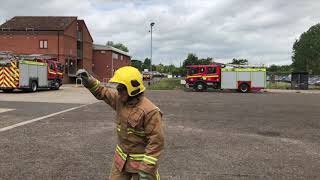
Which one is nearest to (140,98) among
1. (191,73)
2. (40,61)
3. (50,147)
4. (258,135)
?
(50,147)

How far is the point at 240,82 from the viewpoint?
147ft

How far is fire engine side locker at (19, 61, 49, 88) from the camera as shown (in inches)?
1383

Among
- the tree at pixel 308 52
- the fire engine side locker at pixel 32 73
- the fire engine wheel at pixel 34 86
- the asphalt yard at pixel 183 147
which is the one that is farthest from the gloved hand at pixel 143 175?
the tree at pixel 308 52

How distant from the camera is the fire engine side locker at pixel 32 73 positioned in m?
35.1

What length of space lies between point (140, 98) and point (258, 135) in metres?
8.95

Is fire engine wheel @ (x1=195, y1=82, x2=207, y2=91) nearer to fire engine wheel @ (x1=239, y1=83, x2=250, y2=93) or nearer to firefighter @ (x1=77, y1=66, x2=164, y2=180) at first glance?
fire engine wheel @ (x1=239, y1=83, x2=250, y2=93)

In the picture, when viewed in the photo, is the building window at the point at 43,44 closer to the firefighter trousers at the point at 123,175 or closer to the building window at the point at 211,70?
the building window at the point at 211,70

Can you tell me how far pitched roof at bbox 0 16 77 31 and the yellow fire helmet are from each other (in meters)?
57.7

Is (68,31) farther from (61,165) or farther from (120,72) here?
(120,72)

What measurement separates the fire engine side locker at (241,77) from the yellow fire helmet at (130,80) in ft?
133

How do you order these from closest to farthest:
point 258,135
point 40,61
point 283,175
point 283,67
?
point 283,175
point 258,135
point 40,61
point 283,67

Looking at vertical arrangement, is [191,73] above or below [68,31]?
below

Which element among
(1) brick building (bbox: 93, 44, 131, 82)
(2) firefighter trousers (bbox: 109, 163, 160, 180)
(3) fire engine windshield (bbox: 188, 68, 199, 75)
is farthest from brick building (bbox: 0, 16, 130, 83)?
(2) firefighter trousers (bbox: 109, 163, 160, 180)

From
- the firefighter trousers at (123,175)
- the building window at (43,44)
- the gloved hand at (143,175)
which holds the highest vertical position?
the building window at (43,44)
